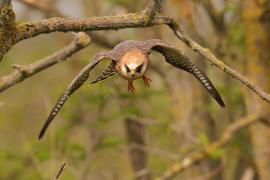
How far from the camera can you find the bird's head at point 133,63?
2.91 metres

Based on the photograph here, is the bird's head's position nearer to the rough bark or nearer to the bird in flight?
the bird in flight

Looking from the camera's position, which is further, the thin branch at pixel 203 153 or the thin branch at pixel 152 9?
the thin branch at pixel 203 153

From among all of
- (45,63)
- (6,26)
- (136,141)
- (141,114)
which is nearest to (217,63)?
(6,26)

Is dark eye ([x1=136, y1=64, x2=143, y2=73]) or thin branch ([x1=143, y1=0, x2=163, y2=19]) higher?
thin branch ([x1=143, y1=0, x2=163, y2=19])

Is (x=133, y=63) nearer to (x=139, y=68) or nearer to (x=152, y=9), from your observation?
(x=139, y=68)

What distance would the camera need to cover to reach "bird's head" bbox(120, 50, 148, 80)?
2.91 meters

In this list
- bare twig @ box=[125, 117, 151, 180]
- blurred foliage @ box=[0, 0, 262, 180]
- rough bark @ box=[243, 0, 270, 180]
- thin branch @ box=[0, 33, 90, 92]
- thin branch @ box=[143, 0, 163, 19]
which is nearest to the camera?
thin branch @ box=[143, 0, 163, 19]

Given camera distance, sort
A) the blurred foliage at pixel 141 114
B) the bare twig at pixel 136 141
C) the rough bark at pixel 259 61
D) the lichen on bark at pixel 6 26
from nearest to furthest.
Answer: the lichen on bark at pixel 6 26 → the rough bark at pixel 259 61 → the blurred foliage at pixel 141 114 → the bare twig at pixel 136 141

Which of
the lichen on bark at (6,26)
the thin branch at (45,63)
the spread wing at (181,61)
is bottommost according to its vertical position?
the lichen on bark at (6,26)

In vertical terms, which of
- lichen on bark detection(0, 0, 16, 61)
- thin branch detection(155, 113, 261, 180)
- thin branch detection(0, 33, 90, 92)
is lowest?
lichen on bark detection(0, 0, 16, 61)

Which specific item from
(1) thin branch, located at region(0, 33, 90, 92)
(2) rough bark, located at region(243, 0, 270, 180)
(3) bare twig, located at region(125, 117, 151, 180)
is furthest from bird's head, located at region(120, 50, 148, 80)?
(3) bare twig, located at region(125, 117, 151, 180)

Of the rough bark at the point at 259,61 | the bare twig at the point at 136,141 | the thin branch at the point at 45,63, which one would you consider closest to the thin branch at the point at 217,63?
the thin branch at the point at 45,63

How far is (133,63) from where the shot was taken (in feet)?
9.59

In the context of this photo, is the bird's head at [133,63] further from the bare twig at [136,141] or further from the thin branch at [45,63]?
the bare twig at [136,141]
